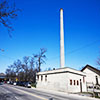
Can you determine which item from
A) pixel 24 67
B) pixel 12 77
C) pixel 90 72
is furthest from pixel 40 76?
pixel 12 77

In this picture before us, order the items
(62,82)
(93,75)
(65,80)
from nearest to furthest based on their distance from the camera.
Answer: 1. (65,80)
2. (62,82)
3. (93,75)

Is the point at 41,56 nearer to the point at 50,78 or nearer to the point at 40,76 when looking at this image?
the point at 40,76

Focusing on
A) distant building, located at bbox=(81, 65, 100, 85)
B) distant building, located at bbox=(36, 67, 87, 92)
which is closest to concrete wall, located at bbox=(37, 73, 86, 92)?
distant building, located at bbox=(36, 67, 87, 92)

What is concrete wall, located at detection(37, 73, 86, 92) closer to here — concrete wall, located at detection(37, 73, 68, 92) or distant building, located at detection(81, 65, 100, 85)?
concrete wall, located at detection(37, 73, 68, 92)

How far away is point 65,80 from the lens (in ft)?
79.4

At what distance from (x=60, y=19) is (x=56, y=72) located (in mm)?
20389

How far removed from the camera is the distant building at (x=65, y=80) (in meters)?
24.1

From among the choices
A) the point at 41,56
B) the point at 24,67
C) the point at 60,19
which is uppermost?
the point at 60,19

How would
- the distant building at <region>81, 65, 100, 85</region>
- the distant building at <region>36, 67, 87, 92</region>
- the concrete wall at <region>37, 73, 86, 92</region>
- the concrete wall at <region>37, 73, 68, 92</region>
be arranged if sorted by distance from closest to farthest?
the concrete wall at <region>37, 73, 86, 92</region>
the distant building at <region>36, 67, 87, 92</region>
the concrete wall at <region>37, 73, 68, 92</region>
the distant building at <region>81, 65, 100, 85</region>

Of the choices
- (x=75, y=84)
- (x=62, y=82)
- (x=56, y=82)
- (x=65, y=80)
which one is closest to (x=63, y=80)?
(x=62, y=82)

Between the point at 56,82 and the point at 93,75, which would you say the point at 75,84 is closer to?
the point at 56,82

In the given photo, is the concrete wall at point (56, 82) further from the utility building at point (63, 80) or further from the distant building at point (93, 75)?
the distant building at point (93, 75)

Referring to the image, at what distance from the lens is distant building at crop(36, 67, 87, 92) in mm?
24078

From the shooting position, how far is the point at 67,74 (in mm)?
24312
